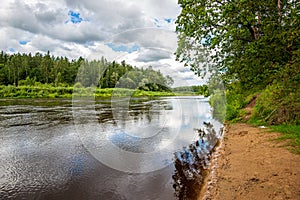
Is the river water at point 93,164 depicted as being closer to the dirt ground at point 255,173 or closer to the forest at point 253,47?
the dirt ground at point 255,173

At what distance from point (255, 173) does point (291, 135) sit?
118 inches

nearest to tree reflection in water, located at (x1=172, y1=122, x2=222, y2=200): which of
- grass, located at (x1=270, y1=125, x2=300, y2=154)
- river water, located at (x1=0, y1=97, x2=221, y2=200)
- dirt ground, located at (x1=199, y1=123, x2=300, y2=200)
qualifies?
river water, located at (x1=0, y1=97, x2=221, y2=200)

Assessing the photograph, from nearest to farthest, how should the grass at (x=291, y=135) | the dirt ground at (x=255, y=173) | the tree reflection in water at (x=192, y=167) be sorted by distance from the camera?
the dirt ground at (x=255, y=173) → the tree reflection in water at (x=192, y=167) → the grass at (x=291, y=135)

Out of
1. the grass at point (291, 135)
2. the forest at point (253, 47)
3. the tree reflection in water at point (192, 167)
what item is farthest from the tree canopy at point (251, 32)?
the tree reflection in water at point (192, 167)

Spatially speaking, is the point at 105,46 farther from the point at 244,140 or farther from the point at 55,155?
the point at 244,140

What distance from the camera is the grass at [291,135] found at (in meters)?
5.58

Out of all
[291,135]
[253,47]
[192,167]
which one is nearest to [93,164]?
[192,167]

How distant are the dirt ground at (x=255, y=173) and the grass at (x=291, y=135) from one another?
8.9 inches

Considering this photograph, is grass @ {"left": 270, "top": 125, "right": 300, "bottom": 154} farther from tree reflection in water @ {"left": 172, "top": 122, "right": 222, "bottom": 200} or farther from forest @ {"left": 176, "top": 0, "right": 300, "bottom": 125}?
tree reflection in water @ {"left": 172, "top": 122, "right": 222, "bottom": 200}

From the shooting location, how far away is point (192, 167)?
579 centimetres

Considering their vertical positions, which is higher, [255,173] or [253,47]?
[253,47]

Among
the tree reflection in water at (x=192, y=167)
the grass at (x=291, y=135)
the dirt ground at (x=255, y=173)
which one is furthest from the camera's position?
the grass at (x=291, y=135)

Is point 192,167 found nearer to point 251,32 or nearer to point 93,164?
point 93,164

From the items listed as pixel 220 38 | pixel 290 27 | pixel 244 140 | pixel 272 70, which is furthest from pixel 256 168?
pixel 220 38
